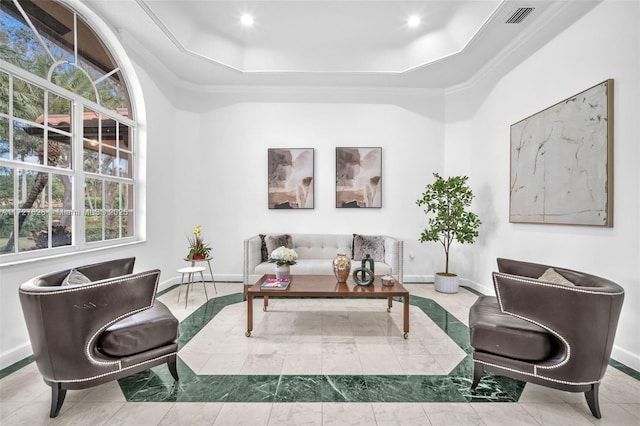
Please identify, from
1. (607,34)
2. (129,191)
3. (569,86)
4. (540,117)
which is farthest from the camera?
(129,191)

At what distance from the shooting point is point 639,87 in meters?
2.29

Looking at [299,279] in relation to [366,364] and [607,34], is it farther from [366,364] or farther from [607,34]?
[607,34]

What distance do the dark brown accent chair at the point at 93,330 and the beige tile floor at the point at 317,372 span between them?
256mm

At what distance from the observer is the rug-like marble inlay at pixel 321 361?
197cm

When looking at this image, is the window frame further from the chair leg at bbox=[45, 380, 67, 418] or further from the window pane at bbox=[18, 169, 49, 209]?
the chair leg at bbox=[45, 380, 67, 418]

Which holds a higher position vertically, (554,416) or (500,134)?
(500,134)

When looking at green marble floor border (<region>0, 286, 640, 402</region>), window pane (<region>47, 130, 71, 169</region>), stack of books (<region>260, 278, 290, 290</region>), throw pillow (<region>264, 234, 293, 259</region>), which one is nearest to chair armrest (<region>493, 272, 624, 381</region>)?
green marble floor border (<region>0, 286, 640, 402</region>)

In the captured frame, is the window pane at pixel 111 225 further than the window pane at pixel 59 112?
Yes

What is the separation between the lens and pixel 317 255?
470 cm

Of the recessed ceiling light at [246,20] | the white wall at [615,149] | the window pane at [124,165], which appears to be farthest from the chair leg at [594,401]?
the window pane at [124,165]

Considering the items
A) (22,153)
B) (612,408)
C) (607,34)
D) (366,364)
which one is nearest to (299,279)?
(366,364)

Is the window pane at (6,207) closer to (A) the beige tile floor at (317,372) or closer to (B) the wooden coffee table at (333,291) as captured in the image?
(A) the beige tile floor at (317,372)

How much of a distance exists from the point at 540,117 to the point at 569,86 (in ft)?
1.31

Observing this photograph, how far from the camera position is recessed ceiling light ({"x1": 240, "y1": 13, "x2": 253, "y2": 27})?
3650 millimetres
